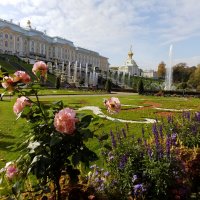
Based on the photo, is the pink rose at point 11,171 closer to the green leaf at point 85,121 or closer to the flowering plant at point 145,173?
the green leaf at point 85,121

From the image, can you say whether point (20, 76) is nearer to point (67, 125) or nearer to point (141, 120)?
point (67, 125)

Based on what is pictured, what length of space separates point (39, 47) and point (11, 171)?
306 ft

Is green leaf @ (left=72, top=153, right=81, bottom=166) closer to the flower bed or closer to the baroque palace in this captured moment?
the flower bed

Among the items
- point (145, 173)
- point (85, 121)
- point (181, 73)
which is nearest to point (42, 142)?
point (85, 121)

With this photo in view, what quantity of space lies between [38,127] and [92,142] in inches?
191

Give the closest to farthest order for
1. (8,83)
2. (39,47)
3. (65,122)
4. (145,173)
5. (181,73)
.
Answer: (65,122) < (8,83) < (145,173) < (181,73) < (39,47)

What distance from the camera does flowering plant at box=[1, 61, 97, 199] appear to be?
133 inches

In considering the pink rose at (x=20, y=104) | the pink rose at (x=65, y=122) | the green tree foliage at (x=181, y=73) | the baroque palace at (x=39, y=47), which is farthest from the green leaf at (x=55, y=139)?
the green tree foliage at (x=181, y=73)

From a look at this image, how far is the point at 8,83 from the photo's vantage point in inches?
136

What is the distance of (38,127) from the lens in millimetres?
3537

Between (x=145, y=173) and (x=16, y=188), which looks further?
(x=145, y=173)

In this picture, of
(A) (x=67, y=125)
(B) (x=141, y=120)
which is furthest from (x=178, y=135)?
(B) (x=141, y=120)

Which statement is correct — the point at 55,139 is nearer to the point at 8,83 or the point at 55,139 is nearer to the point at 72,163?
the point at 72,163

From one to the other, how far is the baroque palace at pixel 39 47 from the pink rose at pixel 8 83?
67440 mm
